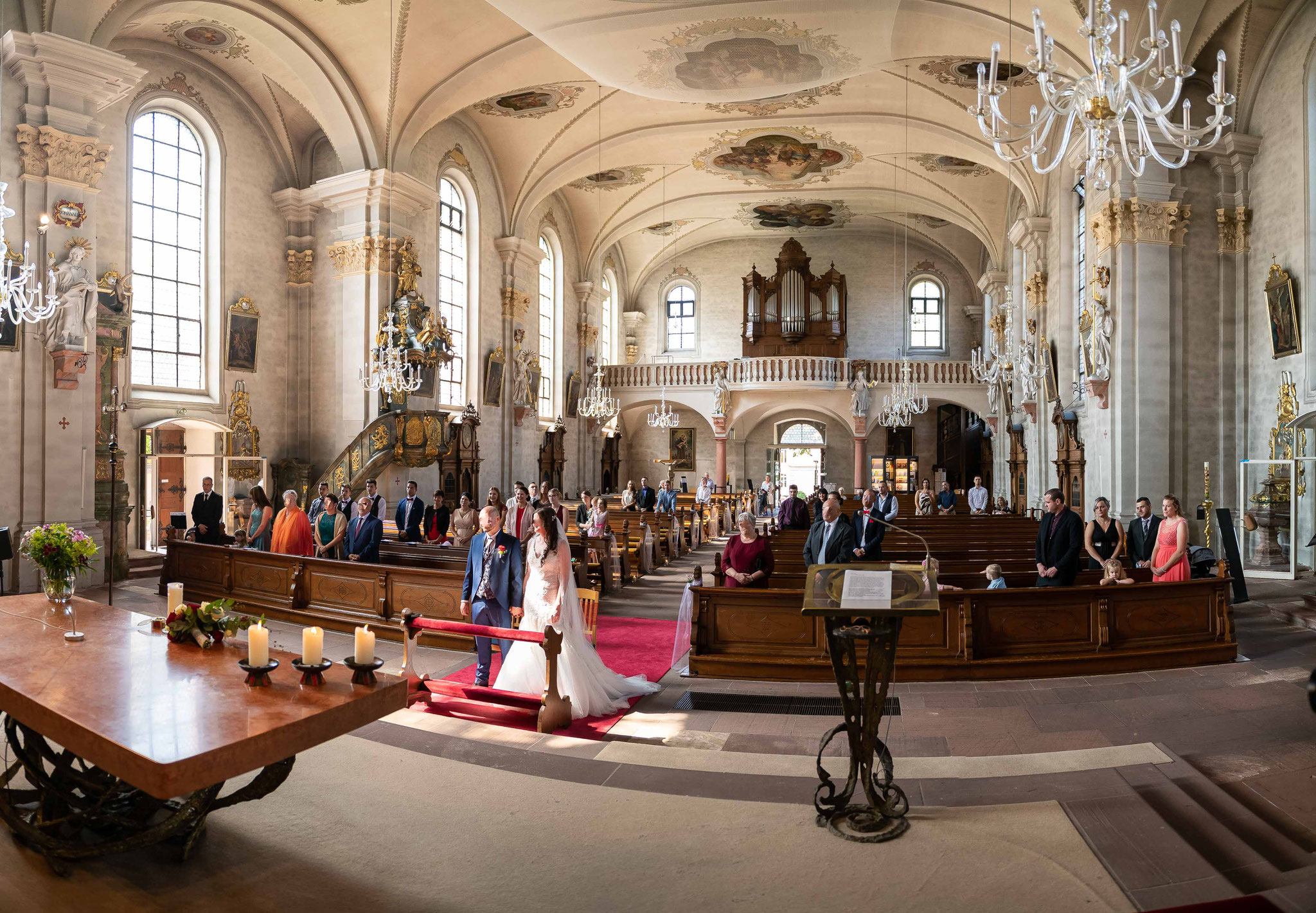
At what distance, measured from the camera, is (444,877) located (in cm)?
328

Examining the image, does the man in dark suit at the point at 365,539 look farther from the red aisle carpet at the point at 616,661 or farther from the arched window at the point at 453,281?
the arched window at the point at 453,281

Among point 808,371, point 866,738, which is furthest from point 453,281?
point 866,738

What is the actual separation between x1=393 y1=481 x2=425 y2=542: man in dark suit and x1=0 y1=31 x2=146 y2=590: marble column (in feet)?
10.9

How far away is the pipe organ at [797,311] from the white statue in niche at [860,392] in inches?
81.4

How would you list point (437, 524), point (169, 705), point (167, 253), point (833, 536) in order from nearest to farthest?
point (169, 705), point (833, 536), point (437, 524), point (167, 253)

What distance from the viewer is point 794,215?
85.1 feet

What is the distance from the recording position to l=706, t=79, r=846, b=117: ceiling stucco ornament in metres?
16.2

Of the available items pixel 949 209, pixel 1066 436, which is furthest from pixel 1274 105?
pixel 949 209

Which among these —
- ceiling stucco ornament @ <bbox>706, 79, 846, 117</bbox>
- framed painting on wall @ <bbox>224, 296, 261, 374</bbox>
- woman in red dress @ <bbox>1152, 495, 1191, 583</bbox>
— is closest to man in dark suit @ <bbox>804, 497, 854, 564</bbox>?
woman in red dress @ <bbox>1152, 495, 1191, 583</bbox>

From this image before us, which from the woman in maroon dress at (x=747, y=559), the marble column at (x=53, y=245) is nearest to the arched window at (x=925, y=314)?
the woman in maroon dress at (x=747, y=559)

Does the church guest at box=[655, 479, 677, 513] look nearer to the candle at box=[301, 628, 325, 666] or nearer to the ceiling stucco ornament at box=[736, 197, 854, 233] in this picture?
the ceiling stucco ornament at box=[736, 197, 854, 233]

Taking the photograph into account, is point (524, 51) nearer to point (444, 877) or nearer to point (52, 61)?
point (52, 61)

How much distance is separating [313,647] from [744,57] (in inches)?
445

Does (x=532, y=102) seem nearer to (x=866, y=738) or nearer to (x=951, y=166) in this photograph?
(x=951, y=166)
